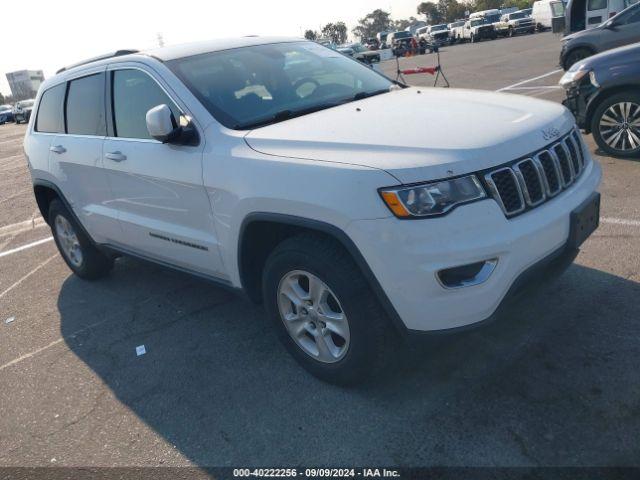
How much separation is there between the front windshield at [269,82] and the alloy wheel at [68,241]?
2.32 m

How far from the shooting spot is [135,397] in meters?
3.62

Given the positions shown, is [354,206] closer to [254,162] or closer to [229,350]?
[254,162]

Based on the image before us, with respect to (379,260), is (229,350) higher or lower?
lower

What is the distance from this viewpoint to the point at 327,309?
3170 millimetres

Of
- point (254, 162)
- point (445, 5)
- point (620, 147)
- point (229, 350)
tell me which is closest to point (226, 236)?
point (254, 162)

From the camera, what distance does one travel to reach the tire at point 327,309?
2914mm

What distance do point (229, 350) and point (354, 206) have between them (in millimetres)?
1683

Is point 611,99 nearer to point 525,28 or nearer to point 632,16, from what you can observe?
point 632,16

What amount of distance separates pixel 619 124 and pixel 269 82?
4.39 m

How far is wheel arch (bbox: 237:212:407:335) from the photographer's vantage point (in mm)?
2801

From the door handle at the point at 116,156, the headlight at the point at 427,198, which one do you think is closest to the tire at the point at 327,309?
the headlight at the point at 427,198

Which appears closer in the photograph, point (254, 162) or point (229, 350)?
point (254, 162)

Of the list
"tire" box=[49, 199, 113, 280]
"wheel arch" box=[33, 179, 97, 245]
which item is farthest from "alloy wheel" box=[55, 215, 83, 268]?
"wheel arch" box=[33, 179, 97, 245]

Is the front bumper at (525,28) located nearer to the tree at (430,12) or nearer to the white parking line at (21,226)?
the white parking line at (21,226)
